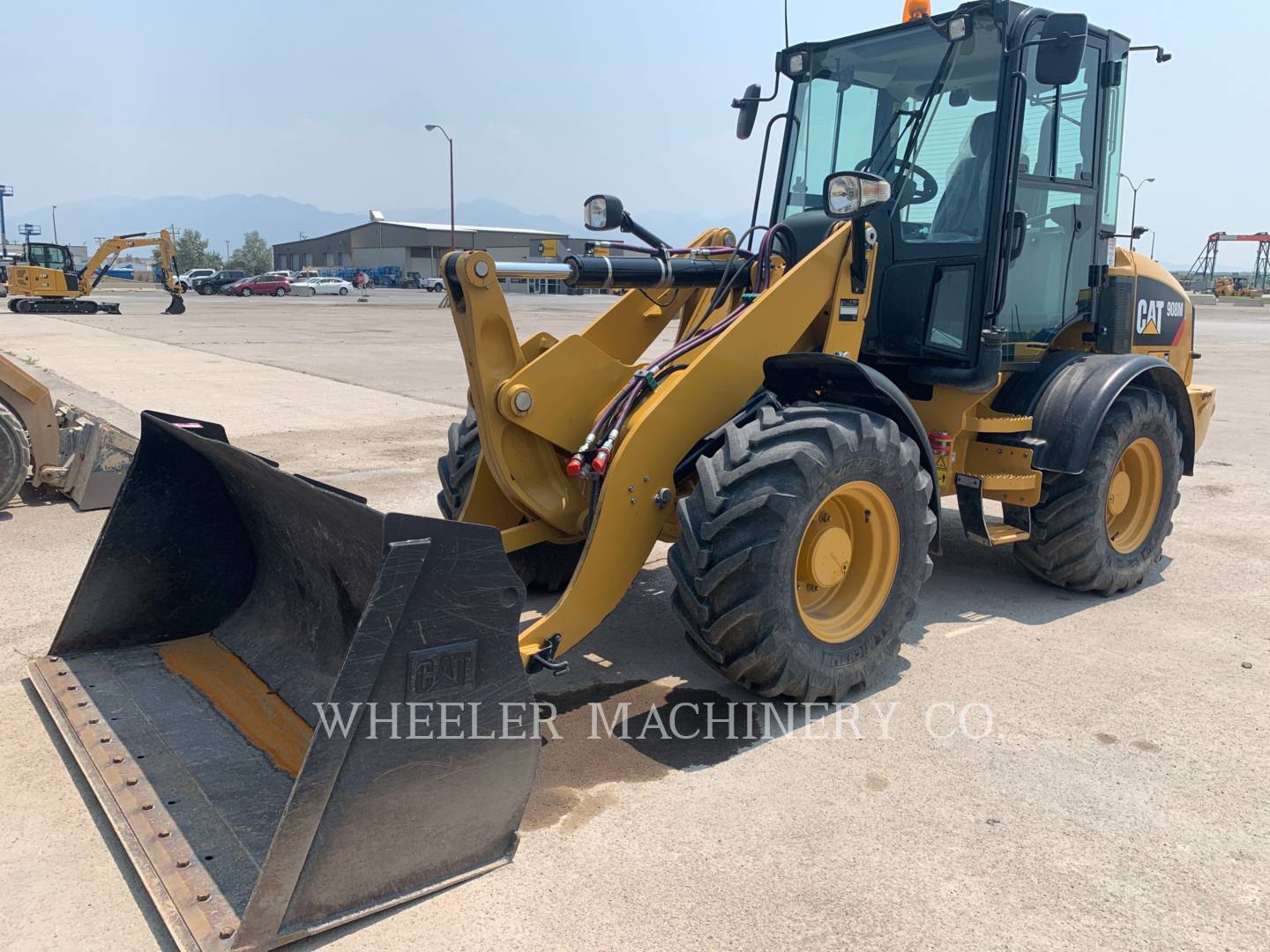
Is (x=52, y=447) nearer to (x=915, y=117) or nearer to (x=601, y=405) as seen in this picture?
(x=601, y=405)

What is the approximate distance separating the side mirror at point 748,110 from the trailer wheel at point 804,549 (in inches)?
93.7

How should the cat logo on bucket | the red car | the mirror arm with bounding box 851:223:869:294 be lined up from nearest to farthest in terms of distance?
the cat logo on bucket
the mirror arm with bounding box 851:223:869:294
the red car

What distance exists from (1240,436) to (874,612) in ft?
30.2

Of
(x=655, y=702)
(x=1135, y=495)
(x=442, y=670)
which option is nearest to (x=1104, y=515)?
(x=1135, y=495)

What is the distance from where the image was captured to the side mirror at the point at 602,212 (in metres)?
4.49

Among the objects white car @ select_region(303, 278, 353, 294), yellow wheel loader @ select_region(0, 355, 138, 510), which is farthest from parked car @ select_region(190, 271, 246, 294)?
yellow wheel loader @ select_region(0, 355, 138, 510)

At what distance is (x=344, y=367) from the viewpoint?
55.8 ft

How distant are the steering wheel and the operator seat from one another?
72 mm

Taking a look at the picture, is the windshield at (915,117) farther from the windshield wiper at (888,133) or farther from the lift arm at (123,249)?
the lift arm at (123,249)

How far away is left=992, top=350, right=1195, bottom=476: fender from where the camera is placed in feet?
16.9

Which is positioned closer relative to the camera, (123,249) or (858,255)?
(858,255)

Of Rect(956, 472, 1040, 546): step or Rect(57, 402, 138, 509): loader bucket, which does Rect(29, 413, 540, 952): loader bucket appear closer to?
Rect(956, 472, 1040, 546): step

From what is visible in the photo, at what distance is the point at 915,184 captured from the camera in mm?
5035

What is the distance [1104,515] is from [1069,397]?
27.2 inches
